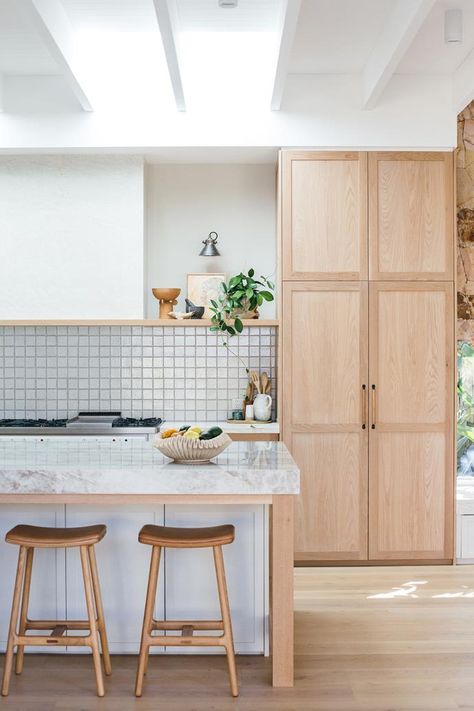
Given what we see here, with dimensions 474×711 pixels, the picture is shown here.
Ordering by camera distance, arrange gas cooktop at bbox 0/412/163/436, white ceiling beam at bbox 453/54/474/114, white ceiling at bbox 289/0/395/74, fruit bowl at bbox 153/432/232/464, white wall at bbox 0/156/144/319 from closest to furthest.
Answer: fruit bowl at bbox 153/432/232/464 < white ceiling at bbox 289/0/395/74 < white ceiling beam at bbox 453/54/474/114 < gas cooktop at bbox 0/412/163/436 < white wall at bbox 0/156/144/319

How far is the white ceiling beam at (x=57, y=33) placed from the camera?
3398 millimetres

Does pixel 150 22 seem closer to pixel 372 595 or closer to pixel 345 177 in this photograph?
pixel 345 177

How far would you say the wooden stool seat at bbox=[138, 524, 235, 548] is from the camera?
277cm

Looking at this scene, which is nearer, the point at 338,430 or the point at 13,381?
the point at 338,430

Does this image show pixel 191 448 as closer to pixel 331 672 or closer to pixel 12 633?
pixel 12 633

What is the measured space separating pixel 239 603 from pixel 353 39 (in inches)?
120

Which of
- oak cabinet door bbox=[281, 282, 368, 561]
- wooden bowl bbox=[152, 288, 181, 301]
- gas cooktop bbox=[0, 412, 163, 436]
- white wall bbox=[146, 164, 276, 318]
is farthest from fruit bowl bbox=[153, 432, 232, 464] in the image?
white wall bbox=[146, 164, 276, 318]

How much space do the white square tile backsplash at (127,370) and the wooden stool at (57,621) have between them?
7.03 feet

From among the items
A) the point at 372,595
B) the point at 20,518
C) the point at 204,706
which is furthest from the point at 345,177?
the point at 204,706

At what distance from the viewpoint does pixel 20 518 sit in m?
3.13

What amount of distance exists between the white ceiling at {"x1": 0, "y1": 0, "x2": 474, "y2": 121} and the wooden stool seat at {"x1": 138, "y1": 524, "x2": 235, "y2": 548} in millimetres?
2263

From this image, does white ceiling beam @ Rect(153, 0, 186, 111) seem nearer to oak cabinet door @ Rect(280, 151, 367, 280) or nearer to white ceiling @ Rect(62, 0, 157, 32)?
white ceiling @ Rect(62, 0, 157, 32)

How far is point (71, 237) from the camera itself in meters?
4.88

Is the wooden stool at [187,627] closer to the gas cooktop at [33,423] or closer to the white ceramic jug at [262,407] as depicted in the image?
the white ceramic jug at [262,407]
